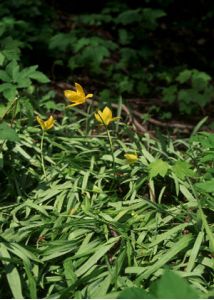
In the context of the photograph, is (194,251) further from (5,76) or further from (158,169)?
(5,76)

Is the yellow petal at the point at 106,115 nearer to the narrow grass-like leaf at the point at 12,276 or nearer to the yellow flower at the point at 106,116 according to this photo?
the yellow flower at the point at 106,116

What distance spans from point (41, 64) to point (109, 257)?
3176mm

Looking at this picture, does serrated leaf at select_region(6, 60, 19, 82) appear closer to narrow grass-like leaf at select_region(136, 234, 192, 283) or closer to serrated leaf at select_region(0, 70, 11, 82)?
serrated leaf at select_region(0, 70, 11, 82)

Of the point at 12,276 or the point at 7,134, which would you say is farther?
the point at 7,134

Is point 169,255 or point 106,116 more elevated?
point 106,116

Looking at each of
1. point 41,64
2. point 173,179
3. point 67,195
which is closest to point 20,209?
point 67,195

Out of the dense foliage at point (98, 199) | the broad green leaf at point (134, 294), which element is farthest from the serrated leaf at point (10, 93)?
the broad green leaf at point (134, 294)

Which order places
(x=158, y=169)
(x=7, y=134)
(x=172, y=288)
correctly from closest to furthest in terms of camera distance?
(x=172, y=288) → (x=7, y=134) → (x=158, y=169)

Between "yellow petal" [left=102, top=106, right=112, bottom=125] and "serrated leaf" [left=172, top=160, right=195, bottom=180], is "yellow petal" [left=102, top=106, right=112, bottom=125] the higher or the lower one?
the higher one

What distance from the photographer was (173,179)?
8.73 feet

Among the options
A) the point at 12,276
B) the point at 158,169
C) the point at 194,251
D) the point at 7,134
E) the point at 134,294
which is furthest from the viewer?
the point at 158,169

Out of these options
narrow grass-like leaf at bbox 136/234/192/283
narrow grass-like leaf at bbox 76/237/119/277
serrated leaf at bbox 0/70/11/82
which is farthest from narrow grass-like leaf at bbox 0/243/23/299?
serrated leaf at bbox 0/70/11/82

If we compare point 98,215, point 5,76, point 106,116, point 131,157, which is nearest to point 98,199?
point 98,215

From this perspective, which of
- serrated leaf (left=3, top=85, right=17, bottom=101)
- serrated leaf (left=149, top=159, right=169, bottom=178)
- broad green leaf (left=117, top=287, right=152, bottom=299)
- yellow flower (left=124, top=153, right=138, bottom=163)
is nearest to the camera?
broad green leaf (left=117, top=287, right=152, bottom=299)
